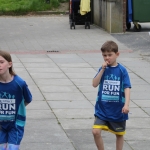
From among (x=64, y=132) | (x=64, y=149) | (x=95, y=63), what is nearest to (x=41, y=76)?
(x=95, y=63)

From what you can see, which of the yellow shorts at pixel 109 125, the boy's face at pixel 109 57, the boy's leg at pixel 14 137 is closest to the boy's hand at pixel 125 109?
the yellow shorts at pixel 109 125

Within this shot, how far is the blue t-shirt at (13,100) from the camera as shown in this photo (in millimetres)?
5758

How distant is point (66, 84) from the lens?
1160cm

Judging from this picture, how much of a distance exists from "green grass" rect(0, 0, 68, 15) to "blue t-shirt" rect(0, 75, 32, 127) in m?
23.2

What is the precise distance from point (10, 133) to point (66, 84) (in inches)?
228

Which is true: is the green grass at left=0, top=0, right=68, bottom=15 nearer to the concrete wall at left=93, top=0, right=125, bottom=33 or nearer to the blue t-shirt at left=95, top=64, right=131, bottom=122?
the concrete wall at left=93, top=0, right=125, bottom=33

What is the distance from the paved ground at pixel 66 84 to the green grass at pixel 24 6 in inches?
245

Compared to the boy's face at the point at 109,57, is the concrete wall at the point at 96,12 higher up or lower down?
lower down

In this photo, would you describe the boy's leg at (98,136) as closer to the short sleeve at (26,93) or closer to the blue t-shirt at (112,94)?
the blue t-shirt at (112,94)

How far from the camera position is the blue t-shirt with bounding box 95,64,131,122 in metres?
6.35

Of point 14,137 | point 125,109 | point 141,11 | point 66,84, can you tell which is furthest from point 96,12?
point 14,137

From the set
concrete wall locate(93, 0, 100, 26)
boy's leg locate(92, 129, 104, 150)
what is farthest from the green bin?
boy's leg locate(92, 129, 104, 150)

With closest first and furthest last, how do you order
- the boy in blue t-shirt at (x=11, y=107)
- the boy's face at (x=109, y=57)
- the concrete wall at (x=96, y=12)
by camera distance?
the boy in blue t-shirt at (x=11, y=107)
the boy's face at (x=109, y=57)
the concrete wall at (x=96, y=12)

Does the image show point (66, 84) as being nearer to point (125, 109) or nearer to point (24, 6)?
point (125, 109)
